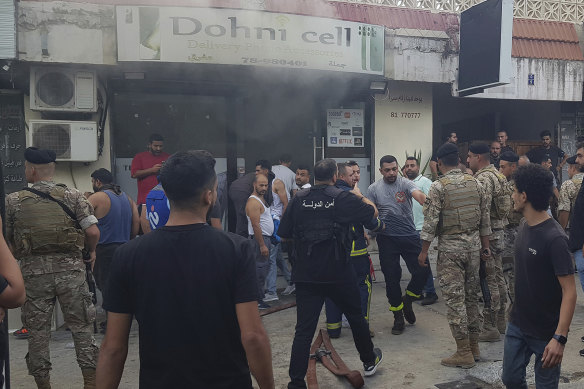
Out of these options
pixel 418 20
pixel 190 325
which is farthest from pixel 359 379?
pixel 418 20

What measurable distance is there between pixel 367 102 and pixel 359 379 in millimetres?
5800

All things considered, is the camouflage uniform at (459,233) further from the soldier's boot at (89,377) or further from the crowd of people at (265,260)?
the soldier's boot at (89,377)

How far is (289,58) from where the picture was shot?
704 centimetres

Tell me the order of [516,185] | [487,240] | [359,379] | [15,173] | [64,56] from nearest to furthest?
[516,185], [359,379], [487,240], [64,56], [15,173]

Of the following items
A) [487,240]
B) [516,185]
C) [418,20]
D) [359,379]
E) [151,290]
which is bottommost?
[359,379]

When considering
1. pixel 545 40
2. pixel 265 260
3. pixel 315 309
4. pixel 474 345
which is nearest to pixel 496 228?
pixel 474 345

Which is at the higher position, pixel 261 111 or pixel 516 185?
pixel 261 111

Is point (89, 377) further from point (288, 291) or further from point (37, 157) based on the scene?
point (288, 291)

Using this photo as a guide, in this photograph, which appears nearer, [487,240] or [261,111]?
[487,240]

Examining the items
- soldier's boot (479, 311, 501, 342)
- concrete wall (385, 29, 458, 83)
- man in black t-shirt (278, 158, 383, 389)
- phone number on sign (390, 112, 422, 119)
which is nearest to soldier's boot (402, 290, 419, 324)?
soldier's boot (479, 311, 501, 342)

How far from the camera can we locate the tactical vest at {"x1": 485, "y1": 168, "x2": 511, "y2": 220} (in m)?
5.17

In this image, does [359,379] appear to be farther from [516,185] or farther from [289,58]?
[289,58]

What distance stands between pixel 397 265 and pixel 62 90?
4.91m

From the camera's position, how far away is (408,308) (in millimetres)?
5594
